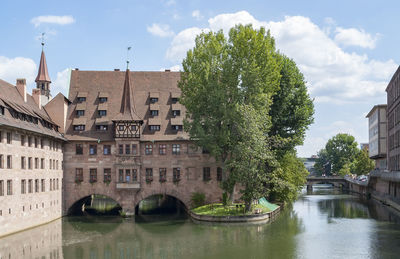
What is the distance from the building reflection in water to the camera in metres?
36.3

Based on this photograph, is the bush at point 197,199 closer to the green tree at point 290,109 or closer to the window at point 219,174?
the window at point 219,174

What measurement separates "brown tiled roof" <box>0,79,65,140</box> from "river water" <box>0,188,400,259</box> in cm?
1036

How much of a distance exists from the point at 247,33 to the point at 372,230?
25482 mm

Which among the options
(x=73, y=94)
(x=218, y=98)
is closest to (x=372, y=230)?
(x=218, y=98)

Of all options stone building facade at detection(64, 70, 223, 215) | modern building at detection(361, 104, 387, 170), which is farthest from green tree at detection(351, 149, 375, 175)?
stone building facade at detection(64, 70, 223, 215)

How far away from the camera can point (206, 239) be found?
138 feet

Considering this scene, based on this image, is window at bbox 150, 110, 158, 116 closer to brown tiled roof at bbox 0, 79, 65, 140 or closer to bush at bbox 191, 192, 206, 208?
bush at bbox 191, 192, 206, 208

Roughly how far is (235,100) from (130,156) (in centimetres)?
1487

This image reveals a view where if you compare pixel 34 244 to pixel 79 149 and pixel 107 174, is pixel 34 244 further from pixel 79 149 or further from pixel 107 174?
pixel 79 149

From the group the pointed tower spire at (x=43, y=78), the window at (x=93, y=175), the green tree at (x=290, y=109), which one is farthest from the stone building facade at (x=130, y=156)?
the pointed tower spire at (x=43, y=78)

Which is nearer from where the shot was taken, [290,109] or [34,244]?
[34,244]

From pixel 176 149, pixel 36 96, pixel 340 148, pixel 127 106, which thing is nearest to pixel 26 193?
pixel 36 96

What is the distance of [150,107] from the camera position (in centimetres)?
6172

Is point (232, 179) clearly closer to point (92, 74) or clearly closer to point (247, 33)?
point (247, 33)
